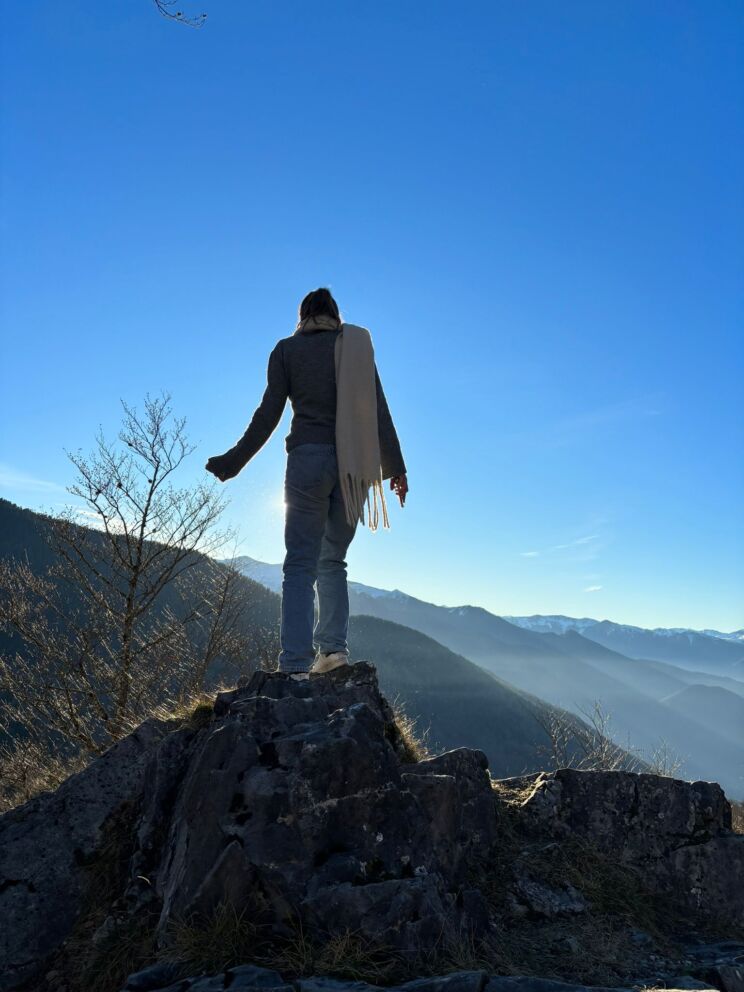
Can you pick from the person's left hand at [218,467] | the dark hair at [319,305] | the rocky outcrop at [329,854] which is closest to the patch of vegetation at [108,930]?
the rocky outcrop at [329,854]

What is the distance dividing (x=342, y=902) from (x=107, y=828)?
209 centimetres

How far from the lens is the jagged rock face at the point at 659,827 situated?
16.3ft

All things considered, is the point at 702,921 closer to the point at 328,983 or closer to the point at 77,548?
the point at 328,983

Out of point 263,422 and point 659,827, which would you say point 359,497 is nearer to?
point 263,422

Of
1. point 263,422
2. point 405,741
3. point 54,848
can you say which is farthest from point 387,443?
point 54,848

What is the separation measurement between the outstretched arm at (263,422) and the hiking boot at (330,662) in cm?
175

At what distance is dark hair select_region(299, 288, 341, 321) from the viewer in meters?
6.00

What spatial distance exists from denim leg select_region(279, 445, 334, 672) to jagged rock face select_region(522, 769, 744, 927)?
2165 mm

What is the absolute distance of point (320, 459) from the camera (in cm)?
562

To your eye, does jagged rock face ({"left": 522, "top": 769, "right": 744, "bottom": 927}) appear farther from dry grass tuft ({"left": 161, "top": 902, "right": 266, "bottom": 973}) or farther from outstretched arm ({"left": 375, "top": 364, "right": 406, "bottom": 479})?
outstretched arm ({"left": 375, "top": 364, "right": 406, "bottom": 479})

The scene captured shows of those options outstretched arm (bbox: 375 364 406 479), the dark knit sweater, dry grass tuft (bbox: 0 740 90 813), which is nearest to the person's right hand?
outstretched arm (bbox: 375 364 406 479)

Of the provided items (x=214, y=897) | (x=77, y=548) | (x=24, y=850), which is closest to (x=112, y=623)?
(x=77, y=548)

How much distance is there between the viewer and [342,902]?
3.32 meters

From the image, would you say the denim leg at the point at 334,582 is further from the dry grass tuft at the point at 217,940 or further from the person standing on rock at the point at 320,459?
the dry grass tuft at the point at 217,940
